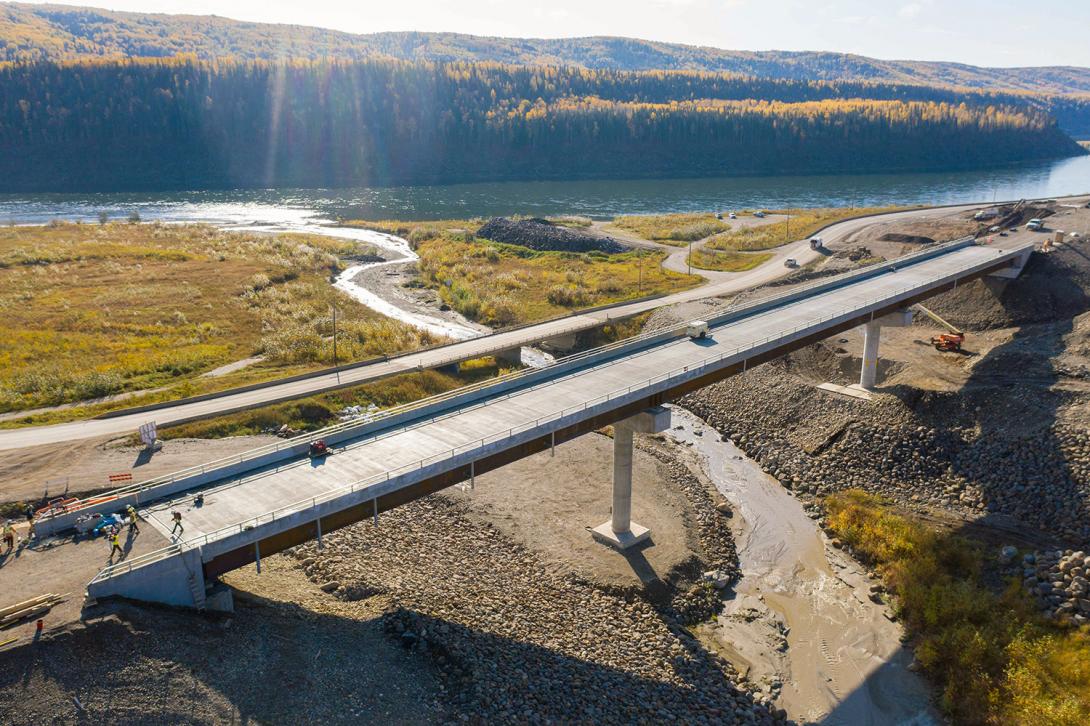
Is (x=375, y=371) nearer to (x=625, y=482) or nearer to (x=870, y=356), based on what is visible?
(x=625, y=482)

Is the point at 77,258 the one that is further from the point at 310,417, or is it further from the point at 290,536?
the point at 290,536

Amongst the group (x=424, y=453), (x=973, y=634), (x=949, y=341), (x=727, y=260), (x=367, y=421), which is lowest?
(x=973, y=634)

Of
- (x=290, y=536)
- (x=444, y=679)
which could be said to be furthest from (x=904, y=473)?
(x=290, y=536)

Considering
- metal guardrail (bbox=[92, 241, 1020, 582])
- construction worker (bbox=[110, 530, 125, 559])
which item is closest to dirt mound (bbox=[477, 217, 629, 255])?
metal guardrail (bbox=[92, 241, 1020, 582])

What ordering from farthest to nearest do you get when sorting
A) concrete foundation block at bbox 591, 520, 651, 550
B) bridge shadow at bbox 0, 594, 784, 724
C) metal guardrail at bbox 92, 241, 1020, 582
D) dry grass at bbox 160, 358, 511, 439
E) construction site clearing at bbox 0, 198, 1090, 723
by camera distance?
dry grass at bbox 160, 358, 511, 439 < concrete foundation block at bbox 591, 520, 651, 550 < metal guardrail at bbox 92, 241, 1020, 582 < construction site clearing at bbox 0, 198, 1090, 723 < bridge shadow at bbox 0, 594, 784, 724

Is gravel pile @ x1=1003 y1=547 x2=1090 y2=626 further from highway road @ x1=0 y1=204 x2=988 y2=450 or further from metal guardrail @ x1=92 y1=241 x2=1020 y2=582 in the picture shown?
highway road @ x1=0 y1=204 x2=988 y2=450

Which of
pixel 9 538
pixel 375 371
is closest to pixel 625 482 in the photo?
pixel 375 371

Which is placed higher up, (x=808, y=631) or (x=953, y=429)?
(x=953, y=429)
